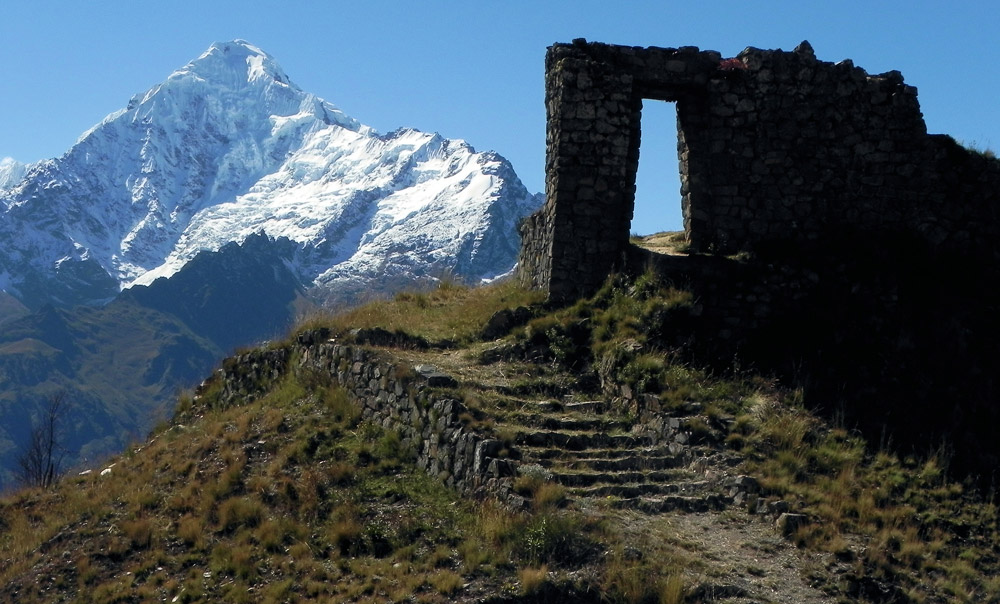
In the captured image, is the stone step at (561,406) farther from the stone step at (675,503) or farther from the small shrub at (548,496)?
the small shrub at (548,496)

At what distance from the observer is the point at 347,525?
1434cm

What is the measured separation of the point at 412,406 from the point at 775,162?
26.5ft

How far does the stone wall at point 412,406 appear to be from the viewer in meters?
14.8

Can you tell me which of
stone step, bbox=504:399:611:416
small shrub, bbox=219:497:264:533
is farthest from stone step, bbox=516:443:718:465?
small shrub, bbox=219:497:264:533

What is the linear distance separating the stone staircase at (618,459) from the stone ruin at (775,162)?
13.7 ft

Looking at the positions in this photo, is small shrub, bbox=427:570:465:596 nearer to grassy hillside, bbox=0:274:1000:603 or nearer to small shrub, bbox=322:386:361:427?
grassy hillside, bbox=0:274:1000:603

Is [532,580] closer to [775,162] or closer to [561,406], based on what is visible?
[561,406]

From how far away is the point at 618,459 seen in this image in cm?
1536

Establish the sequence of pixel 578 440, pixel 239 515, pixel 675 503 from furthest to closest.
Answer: pixel 578 440 < pixel 239 515 < pixel 675 503

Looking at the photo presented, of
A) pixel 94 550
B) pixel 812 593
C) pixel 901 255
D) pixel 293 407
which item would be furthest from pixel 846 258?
pixel 94 550

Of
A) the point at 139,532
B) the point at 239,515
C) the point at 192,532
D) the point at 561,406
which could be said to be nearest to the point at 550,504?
the point at 561,406

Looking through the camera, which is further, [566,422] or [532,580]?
[566,422]

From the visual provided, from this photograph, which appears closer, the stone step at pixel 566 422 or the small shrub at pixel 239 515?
the small shrub at pixel 239 515

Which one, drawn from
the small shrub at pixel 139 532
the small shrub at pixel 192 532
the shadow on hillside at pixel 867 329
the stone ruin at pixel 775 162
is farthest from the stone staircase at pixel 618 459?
the small shrub at pixel 139 532
